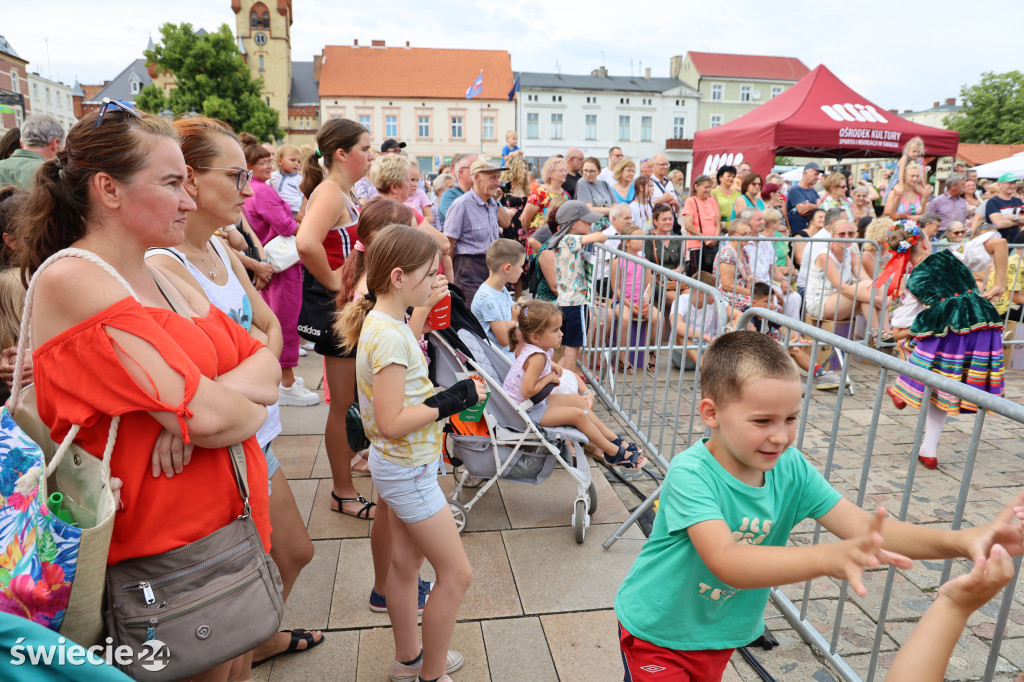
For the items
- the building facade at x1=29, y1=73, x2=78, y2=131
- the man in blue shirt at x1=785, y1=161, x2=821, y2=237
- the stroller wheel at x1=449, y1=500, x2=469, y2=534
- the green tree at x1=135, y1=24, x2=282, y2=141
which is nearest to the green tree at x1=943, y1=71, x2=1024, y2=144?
the man in blue shirt at x1=785, y1=161, x2=821, y2=237

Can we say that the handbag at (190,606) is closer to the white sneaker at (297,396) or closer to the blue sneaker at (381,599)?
the blue sneaker at (381,599)

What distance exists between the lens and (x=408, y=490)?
234 cm

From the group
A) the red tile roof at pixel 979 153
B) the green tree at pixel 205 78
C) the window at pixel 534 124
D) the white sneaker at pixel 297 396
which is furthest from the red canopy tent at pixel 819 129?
the window at pixel 534 124

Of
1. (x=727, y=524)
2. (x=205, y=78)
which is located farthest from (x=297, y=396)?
(x=205, y=78)

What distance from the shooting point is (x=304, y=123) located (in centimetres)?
6169

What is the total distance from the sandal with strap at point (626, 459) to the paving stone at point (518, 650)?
1480mm

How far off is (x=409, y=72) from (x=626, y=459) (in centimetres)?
6350

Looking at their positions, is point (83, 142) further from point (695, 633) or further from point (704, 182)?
point (704, 182)

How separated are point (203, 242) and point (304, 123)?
65.6 metres

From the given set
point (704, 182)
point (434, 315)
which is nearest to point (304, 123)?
point (704, 182)

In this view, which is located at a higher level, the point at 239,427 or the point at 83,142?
the point at 83,142

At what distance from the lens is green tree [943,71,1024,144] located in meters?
48.9

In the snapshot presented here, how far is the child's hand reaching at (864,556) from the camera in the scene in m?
1.13

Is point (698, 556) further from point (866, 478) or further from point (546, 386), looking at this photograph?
point (546, 386)
